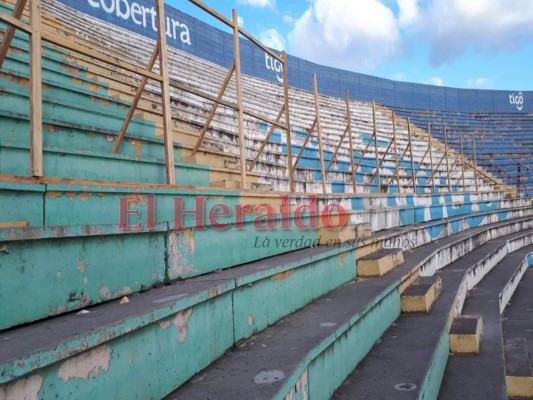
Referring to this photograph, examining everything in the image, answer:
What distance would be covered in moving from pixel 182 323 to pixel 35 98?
3.63 ft

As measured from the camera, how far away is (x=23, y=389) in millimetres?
801

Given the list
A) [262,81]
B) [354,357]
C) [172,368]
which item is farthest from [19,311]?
[262,81]

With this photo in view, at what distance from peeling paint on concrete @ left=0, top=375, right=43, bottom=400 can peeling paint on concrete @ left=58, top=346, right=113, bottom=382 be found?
5 cm

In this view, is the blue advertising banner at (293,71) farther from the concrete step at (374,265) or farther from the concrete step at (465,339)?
the concrete step at (465,339)

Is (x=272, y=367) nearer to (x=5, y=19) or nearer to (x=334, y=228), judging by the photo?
(x=5, y=19)

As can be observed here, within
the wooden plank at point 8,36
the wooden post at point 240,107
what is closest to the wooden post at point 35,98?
the wooden plank at point 8,36

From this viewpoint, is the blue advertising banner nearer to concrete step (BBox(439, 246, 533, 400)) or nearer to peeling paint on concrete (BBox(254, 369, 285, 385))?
concrete step (BBox(439, 246, 533, 400))

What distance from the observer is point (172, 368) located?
1.21m

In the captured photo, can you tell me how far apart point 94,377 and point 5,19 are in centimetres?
142


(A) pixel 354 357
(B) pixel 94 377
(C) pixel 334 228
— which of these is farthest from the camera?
(C) pixel 334 228

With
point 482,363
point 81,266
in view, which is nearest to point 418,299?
point 482,363

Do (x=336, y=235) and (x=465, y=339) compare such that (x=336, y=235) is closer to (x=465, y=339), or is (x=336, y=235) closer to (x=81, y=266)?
(x=465, y=339)

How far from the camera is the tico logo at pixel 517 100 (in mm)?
20484

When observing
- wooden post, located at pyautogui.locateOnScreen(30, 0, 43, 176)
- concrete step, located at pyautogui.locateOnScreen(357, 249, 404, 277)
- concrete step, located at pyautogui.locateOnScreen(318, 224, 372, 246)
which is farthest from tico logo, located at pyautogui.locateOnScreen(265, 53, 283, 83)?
wooden post, located at pyautogui.locateOnScreen(30, 0, 43, 176)
